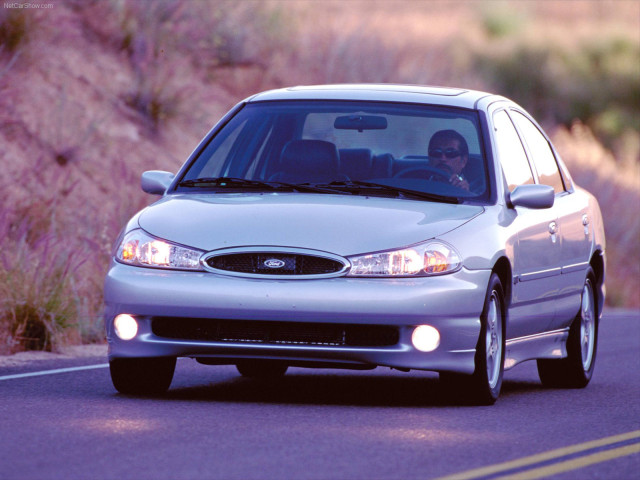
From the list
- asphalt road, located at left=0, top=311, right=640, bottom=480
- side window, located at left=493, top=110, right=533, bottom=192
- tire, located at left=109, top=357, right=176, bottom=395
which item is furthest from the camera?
side window, located at left=493, top=110, right=533, bottom=192

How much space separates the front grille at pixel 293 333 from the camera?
362 inches

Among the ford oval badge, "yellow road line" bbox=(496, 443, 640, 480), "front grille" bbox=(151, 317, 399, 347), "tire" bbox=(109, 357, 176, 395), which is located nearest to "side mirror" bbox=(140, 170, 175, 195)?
"tire" bbox=(109, 357, 176, 395)

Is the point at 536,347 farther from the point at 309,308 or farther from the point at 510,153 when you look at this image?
the point at 309,308

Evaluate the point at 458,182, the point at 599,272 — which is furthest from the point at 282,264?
the point at 599,272

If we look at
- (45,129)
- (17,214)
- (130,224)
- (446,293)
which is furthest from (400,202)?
(45,129)

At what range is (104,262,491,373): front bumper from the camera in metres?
9.06

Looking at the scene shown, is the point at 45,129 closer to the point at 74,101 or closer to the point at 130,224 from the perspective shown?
the point at 74,101

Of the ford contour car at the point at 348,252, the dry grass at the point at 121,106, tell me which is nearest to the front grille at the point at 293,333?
the ford contour car at the point at 348,252

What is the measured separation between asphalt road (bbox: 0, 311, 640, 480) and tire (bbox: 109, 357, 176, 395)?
0.10 m

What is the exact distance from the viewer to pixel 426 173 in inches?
406

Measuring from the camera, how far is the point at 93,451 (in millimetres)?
7758

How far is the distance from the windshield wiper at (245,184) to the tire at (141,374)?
44.7 inches

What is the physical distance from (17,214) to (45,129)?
3.52 metres

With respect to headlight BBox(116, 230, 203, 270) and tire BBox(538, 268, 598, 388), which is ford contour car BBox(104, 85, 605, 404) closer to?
headlight BBox(116, 230, 203, 270)
